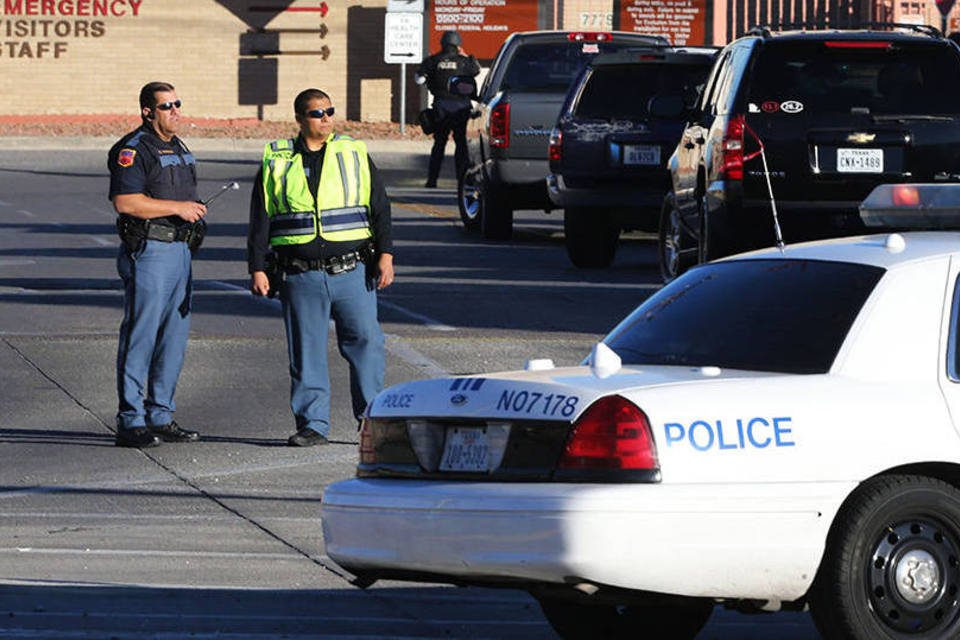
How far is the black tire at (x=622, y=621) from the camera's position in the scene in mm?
7699

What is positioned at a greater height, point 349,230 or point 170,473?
point 349,230

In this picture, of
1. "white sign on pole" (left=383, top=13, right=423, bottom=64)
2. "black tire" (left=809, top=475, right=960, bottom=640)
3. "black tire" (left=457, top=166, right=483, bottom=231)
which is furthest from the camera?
"white sign on pole" (left=383, top=13, right=423, bottom=64)

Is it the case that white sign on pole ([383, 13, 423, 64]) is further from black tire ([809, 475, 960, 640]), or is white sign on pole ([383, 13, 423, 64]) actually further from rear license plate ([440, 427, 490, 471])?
black tire ([809, 475, 960, 640])

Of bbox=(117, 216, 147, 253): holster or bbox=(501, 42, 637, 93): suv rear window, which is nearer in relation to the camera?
bbox=(117, 216, 147, 253): holster

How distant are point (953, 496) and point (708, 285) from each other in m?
1.19

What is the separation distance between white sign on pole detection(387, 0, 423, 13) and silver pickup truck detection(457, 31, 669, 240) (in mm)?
12918

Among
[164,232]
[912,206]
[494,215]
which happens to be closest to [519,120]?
[494,215]

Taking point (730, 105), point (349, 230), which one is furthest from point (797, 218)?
point (349, 230)

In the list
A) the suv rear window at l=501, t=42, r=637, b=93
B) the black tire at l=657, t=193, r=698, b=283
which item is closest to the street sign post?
the suv rear window at l=501, t=42, r=637, b=93

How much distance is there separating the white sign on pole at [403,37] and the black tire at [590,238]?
16585 mm

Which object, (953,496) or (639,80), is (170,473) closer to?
(953,496)

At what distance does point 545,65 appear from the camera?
2316cm

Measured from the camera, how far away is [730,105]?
15.6m

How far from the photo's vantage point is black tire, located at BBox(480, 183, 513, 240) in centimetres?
2313
